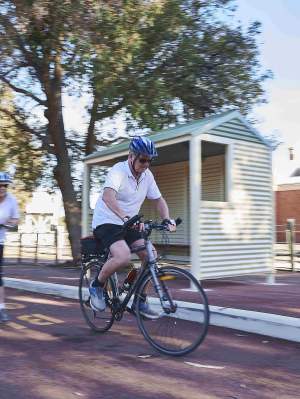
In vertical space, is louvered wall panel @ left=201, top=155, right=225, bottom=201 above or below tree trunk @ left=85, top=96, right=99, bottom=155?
below

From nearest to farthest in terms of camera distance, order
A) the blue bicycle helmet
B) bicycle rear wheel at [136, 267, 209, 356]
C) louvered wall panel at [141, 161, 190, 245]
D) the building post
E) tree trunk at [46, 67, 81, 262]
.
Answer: bicycle rear wheel at [136, 267, 209, 356] → the blue bicycle helmet → the building post → louvered wall panel at [141, 161, 190, 245] → tree trunk at [46, 67, 81, 262]

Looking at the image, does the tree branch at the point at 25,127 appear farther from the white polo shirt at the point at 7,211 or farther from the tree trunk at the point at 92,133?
the white polo shirt at the point at 7,211

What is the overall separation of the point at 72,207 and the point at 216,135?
725cm

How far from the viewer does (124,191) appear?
4.68 metres

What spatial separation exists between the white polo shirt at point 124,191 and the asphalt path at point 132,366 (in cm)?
121

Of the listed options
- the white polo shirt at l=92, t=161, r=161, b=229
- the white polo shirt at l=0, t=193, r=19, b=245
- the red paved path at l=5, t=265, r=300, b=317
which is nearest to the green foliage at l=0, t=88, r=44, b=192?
the red paved path at l=5, t=265, r=300, b=317

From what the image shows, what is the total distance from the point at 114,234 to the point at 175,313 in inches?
36.6

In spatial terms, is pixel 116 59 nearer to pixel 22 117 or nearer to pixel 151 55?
pixel 151 55

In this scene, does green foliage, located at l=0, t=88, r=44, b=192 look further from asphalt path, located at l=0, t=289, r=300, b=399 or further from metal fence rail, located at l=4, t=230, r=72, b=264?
asphalt path, located at l=0, t=289, r=300, b=399

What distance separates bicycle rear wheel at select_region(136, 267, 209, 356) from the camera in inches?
163

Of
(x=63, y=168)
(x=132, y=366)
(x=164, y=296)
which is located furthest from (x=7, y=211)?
(x=63, y=168)

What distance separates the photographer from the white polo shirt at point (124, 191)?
15.1 feet

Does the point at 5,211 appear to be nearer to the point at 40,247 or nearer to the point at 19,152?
the point at 19,152

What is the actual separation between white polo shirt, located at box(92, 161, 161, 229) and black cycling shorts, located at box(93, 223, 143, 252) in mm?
51
